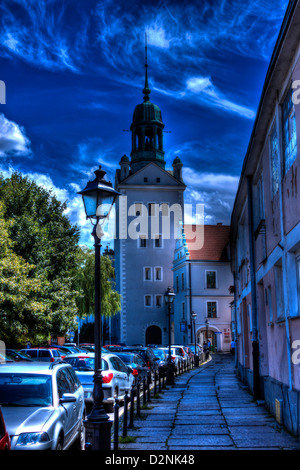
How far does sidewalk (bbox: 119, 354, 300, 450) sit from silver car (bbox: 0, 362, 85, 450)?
129 cm

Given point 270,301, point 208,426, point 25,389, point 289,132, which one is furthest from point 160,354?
point 25,389

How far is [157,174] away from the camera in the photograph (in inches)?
2736

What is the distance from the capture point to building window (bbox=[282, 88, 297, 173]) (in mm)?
10297

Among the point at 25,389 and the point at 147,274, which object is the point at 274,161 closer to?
the point at 25,389

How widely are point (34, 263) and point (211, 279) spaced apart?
29575 mm

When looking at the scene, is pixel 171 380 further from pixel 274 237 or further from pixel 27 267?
pixel 274 237

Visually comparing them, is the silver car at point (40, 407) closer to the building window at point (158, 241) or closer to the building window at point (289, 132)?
the building window at point (289, 132)

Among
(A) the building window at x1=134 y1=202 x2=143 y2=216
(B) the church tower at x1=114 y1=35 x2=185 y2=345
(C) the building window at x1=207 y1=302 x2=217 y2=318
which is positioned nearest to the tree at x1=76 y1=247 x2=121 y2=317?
(C) the building window at x1=207 y1=302 x2=217 y2=318

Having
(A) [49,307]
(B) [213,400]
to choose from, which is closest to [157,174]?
(A) [49,307]

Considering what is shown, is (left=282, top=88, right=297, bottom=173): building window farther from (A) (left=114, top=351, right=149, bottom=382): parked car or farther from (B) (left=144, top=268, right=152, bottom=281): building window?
(B) (left=144, top=268, right=152, bottom=281): building window

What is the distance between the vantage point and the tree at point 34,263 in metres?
26.7

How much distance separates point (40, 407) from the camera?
26.4 ft
